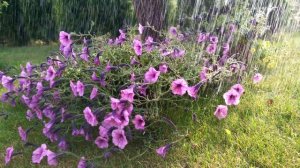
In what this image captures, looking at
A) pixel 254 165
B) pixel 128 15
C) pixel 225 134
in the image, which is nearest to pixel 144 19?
pixel 225 134

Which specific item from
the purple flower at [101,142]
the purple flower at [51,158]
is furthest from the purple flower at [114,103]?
the purple flower at [51,158]

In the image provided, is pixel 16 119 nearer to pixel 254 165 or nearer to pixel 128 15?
pixel 254 165

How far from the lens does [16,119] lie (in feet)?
12.2

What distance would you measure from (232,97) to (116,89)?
0.83 meters

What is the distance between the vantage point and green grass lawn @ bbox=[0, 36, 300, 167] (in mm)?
2699

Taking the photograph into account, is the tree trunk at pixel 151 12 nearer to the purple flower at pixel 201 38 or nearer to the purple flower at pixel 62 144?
the purple flower at pixel 201 38

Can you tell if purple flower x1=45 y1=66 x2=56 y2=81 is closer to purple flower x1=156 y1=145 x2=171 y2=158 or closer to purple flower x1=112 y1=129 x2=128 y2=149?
purple flower x1=112 y1=129 x2=128 y2=149

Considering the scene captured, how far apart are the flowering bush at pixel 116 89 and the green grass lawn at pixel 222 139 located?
4.3 inches

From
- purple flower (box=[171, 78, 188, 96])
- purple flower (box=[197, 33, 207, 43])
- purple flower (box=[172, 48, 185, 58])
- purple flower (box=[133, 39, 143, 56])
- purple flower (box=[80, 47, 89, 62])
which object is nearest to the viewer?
purple flower (box=[171, 78, 188, 96])

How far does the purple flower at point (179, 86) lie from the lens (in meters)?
2.75

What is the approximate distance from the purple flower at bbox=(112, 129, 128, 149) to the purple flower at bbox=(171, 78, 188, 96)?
44 cm

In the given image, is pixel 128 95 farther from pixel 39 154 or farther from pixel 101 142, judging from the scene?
pixel 39 154

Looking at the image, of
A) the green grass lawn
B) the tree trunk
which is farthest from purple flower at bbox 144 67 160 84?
the tree trunk

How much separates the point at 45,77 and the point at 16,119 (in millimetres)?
658
